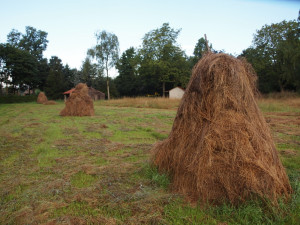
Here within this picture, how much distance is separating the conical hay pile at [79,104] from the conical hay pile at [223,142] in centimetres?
1248

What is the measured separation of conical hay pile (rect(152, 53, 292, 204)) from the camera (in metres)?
2.77

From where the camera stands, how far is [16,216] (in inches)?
105

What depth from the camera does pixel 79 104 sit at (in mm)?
14977

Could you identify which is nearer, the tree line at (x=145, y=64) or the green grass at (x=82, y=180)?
the green grass at (x=82, y=180)

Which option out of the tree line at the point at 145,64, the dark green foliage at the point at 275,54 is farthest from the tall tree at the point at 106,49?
the dark green foliage at the point at 275,54

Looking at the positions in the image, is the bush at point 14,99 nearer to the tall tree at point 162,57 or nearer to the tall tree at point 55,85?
the tall tree at point 55,85

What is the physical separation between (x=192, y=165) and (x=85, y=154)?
3.47 m

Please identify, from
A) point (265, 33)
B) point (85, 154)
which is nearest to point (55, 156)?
point (85, 154)

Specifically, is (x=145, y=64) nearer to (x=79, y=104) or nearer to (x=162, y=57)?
(x=162, y=57)

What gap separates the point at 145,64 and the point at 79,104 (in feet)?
120

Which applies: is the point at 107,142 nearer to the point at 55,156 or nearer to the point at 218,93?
the point at 55,156

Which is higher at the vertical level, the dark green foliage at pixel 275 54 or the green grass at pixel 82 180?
the dark green foliage at pixel 275 54

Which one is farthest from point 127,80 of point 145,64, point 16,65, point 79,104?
point 79,104

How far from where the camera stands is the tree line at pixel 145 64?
122 ft
